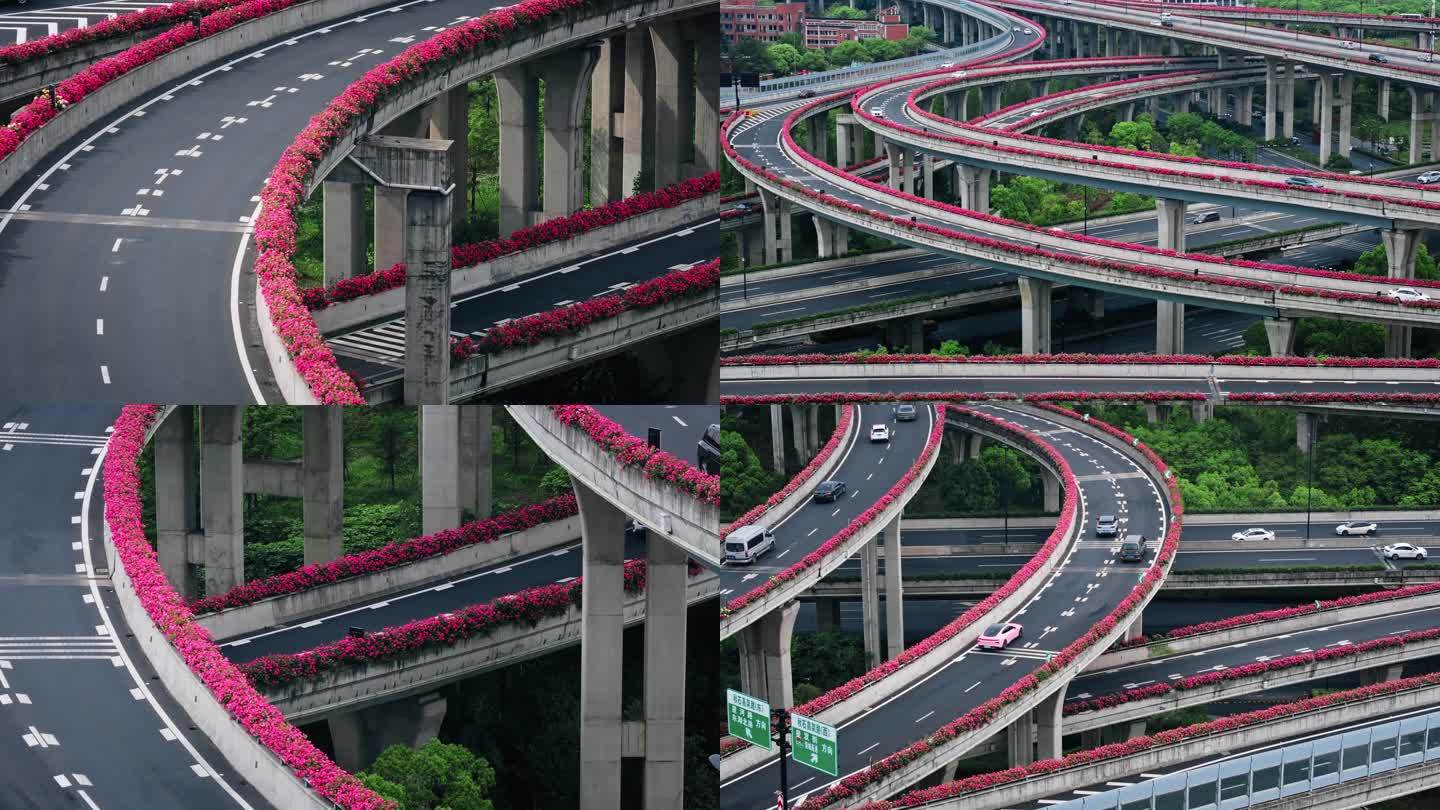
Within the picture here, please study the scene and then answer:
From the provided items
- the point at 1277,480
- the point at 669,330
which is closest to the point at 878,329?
the point at 1277,480

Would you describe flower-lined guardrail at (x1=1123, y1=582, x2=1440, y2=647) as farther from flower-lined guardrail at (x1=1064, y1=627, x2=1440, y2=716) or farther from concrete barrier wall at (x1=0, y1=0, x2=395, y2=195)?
concrete barrier wall at (x1=0, y1=0, x2=395, y2=195)

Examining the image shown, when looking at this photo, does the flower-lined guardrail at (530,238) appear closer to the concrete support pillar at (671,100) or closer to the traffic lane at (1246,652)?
the concrete support pillar at (671,100)

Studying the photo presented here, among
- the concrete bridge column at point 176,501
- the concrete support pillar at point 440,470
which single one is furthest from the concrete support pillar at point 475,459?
the concrete bridge column at point 176,501

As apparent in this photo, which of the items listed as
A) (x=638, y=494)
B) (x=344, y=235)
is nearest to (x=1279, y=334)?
(x=344, y=235)

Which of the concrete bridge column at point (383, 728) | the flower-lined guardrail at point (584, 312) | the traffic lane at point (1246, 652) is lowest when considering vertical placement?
the traffic lane at point (1246, 652)

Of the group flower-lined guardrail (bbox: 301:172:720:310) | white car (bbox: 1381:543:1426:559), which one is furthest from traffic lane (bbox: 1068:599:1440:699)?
flower-lined guardrail (bbox: 301:172:720:310)

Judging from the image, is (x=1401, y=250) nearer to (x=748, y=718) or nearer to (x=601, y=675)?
(x=748, y=718)
